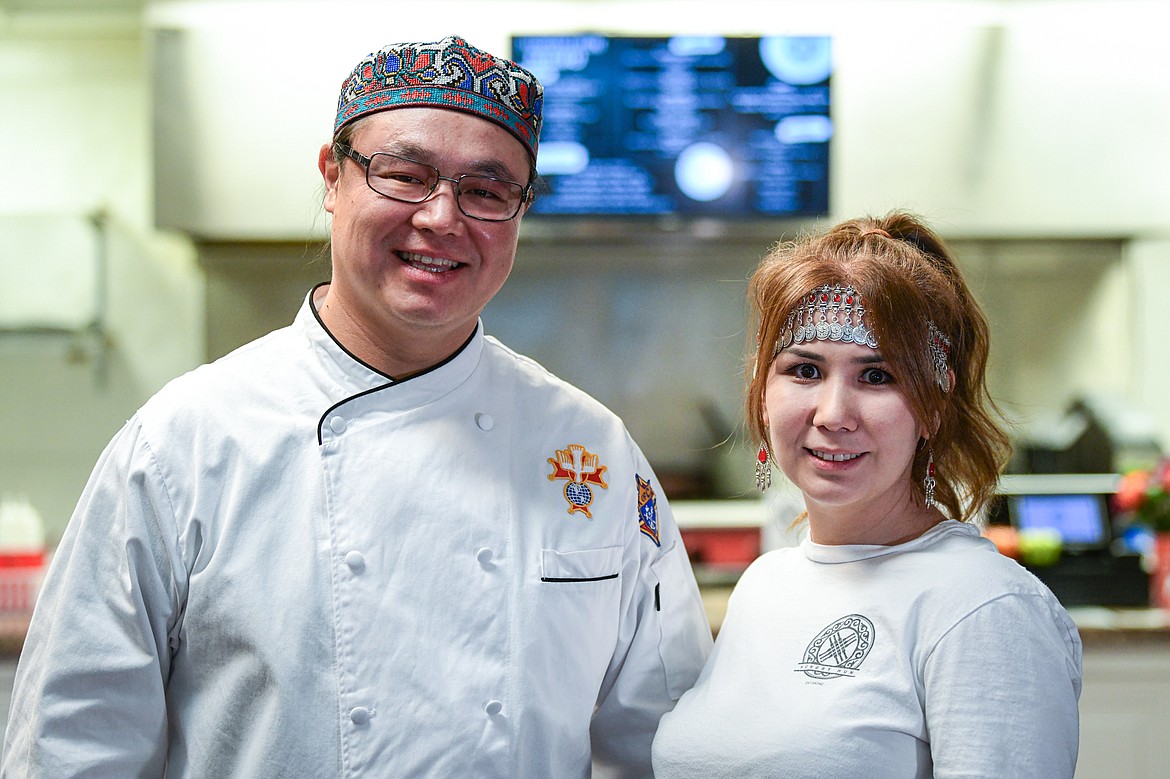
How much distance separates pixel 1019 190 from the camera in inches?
140

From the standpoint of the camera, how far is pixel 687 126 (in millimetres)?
3410

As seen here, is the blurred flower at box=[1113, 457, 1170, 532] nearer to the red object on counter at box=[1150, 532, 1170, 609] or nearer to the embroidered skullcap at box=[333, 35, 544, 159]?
the red object on counter at box=[1150, 532, 1170, 609]

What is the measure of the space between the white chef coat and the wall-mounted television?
7.04 ft

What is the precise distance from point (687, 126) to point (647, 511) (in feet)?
7.16

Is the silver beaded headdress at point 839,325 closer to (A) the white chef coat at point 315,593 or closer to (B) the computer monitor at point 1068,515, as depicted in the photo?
(A) the white chef coat at point 315,593

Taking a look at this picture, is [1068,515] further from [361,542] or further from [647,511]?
[361,542]

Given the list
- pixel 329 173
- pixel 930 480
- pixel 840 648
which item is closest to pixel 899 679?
pixel 840 648

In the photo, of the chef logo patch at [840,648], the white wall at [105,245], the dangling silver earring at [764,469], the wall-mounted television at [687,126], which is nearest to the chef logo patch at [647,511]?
the dangling silver earring at [764,469]

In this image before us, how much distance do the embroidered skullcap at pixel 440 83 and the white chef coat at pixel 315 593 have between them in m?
0.30

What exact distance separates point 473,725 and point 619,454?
43 cm

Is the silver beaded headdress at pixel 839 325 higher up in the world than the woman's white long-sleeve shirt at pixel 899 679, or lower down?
higher up

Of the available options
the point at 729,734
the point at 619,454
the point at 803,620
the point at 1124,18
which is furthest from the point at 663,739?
the point at 1124,18

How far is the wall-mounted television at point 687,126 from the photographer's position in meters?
3.39

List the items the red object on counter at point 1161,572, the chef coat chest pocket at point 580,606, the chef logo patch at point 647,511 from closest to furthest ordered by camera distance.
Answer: the chef coat chest pocket at point 580,606
the chef logo patch at point 647,511
the red object on counter at point 1161,572
